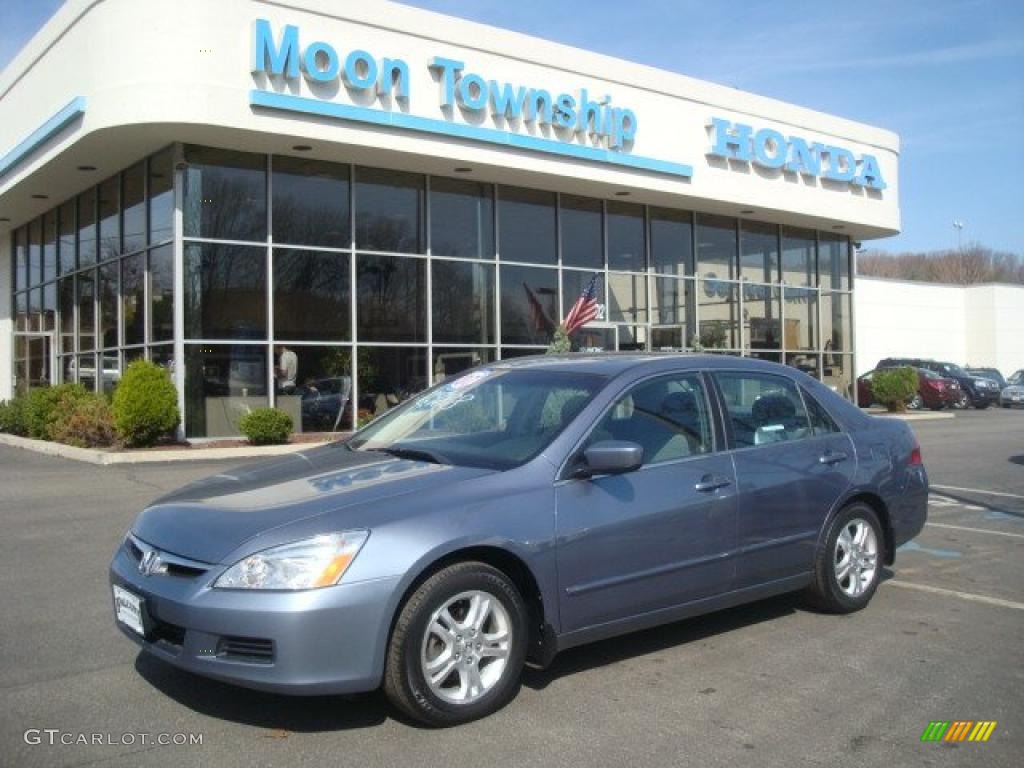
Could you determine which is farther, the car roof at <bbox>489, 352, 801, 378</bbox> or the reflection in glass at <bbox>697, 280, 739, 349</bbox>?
the reflection in glass at <bbox>697, 280, 739, 349</bbox>

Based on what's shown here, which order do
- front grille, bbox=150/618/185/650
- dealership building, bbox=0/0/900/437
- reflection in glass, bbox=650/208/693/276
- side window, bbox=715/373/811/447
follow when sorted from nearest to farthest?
front grille, bbox=150/618/185/650 → side window, bbox=715/373/811/447 → dealership building, bbox=0/0/900/437 → reflection in glass, bbox=650/208/693/276

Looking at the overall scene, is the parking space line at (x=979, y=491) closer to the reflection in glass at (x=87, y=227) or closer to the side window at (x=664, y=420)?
the side window at (x=664, y=420)

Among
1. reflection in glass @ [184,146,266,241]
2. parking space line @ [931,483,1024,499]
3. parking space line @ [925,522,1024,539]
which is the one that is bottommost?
parking space line @ [925,522,1024,539]

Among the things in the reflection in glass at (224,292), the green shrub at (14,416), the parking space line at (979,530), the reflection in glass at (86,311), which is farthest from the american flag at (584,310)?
the parking space line at (979,530)

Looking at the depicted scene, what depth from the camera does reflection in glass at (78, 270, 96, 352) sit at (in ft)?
68.0

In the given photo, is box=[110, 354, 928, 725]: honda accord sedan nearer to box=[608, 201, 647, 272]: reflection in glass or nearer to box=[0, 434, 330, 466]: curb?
box=[0, 434, 330, 466]: curb

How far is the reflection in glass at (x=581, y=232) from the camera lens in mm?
21844

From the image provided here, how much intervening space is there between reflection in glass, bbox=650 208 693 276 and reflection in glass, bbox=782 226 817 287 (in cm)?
379

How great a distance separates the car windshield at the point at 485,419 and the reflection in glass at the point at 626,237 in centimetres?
1737

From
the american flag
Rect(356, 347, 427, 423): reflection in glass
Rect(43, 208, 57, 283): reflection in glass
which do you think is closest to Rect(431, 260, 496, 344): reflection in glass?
Answer: Rect(356, 347, 427, 423): reflection in glass

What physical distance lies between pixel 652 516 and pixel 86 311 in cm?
1934

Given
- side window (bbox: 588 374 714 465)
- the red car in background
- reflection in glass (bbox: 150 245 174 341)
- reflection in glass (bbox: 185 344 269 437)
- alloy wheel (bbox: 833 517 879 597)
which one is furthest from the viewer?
the red car in background

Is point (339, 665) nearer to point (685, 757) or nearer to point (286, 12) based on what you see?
point (685, 757)

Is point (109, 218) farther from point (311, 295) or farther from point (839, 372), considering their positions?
point (839, 372)
